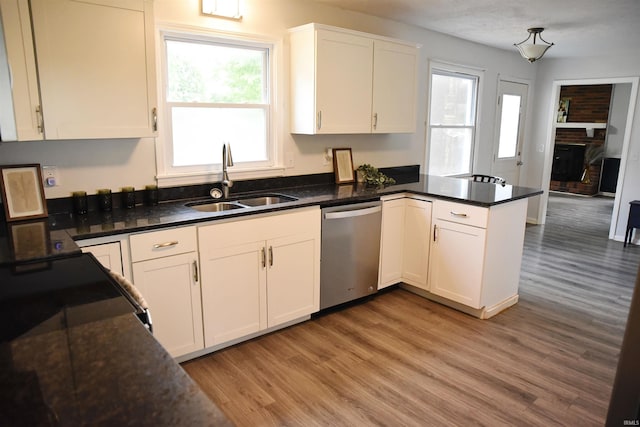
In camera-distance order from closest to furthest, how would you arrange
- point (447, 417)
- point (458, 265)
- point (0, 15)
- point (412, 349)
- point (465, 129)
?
point (0, 15) < point (447, 417) < point (412, 349) < point (458, 265) < point (465, 129)

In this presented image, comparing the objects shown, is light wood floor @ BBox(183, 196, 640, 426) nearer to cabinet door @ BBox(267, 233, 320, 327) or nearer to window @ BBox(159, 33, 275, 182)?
cabinet door @ BBox(267, 233, 320, 327)

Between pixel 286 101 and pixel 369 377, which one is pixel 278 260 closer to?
pixel 369 377

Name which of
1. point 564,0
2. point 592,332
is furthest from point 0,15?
point 592,332

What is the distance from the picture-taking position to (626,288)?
3.98 meters

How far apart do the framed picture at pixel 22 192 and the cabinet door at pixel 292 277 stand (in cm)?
Result: 132

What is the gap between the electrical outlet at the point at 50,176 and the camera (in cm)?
245

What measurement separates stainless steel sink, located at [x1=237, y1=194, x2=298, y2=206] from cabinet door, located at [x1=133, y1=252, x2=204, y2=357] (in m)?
0.84

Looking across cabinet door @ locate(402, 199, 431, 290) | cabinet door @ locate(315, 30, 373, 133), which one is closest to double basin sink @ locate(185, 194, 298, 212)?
cabinet door @ locate(315, 30, 373, 133)

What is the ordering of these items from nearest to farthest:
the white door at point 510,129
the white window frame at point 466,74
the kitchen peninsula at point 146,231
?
the kitchen peninsula at point 146,231
the white window frame at point 466,74
the white door at point 510,129

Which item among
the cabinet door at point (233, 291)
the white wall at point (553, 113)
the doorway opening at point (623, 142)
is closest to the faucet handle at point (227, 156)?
the cabinet door at point (233, 291)

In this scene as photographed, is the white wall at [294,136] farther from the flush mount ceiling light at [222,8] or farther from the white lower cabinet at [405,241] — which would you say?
the white lower cabinet at [405,241]

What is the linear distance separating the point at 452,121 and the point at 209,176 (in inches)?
127

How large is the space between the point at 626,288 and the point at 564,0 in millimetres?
2642

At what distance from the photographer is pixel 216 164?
317 cm
